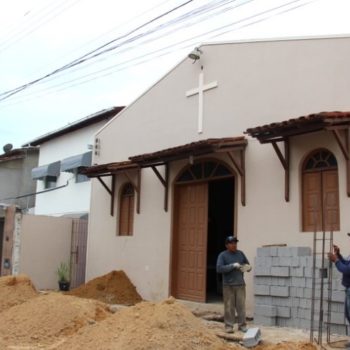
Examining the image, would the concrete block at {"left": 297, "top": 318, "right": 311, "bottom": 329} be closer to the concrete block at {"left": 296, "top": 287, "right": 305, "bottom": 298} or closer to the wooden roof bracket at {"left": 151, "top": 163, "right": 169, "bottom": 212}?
the concrete block at {"left": 296, "top": 287, "right": 305, "bottom": 298}

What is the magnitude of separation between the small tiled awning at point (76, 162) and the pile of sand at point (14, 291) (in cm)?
970

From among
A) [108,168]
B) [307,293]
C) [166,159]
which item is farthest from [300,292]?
[108,168]

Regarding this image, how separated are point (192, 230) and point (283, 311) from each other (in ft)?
12.8

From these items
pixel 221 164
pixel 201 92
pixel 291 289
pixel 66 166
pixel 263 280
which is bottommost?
pixel 291 289

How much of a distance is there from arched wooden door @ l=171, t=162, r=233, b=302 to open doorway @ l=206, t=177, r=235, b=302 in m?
1.63

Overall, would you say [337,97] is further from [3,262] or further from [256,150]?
[3,262]

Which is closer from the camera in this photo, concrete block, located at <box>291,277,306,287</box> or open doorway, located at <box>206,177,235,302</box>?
concrete block, located at <box>291,277,306,287</box>

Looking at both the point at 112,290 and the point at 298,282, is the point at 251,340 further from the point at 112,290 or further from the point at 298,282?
the point at 112,290

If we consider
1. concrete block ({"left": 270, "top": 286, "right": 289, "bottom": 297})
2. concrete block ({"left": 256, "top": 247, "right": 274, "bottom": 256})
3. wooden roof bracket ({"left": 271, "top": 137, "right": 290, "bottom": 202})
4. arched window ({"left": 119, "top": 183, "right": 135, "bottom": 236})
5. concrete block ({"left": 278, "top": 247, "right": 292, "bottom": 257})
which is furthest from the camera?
arched window ({"left": 119, "top": 183, "right": 135, "bottom": 236})

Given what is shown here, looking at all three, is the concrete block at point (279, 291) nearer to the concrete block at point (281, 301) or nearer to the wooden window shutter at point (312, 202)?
the concrete block at point (281, 301)

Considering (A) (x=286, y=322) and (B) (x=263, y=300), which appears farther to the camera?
(B) (x=263, y=300)

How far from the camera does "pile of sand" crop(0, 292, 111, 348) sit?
9.19 metres

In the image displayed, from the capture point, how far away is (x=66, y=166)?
23422 millimetres

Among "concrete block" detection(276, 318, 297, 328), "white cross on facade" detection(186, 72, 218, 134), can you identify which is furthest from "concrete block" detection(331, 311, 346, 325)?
"white cross on facade" detection(186, 72, 218, 134)
